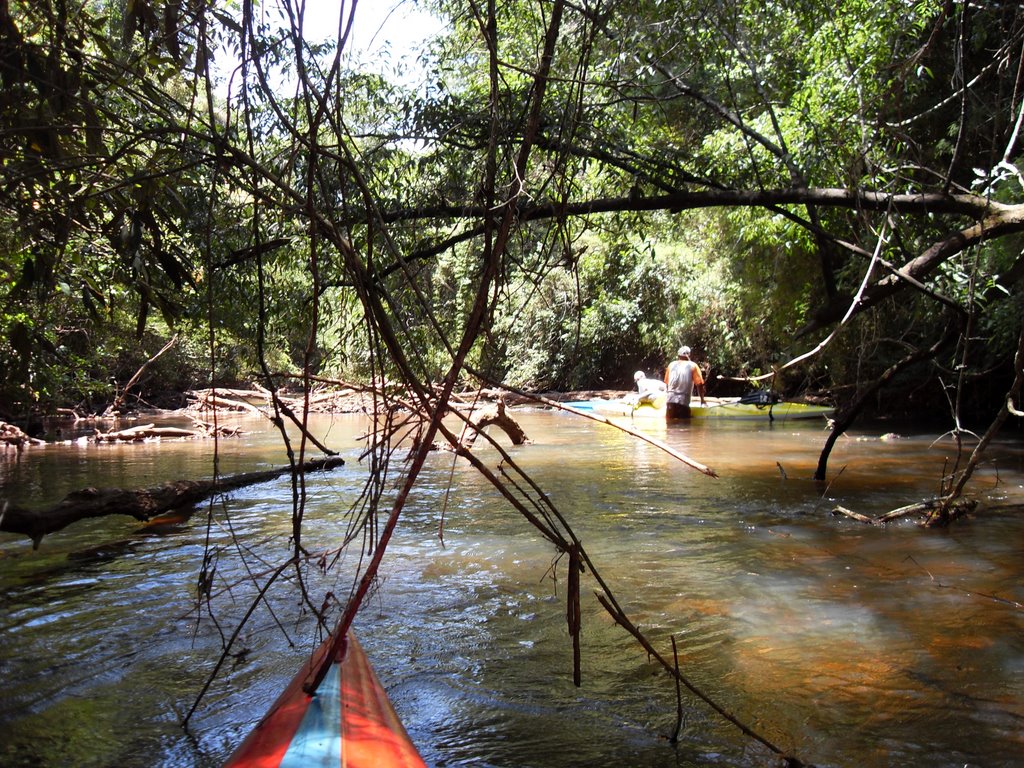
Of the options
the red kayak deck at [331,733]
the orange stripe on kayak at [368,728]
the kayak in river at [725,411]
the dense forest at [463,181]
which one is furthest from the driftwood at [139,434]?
the red kayak deck at [331,733]

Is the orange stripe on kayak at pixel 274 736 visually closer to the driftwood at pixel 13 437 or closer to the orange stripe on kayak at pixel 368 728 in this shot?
the orange stripe on kayak at pixel 368 728

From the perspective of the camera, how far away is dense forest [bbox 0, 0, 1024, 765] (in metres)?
2.13

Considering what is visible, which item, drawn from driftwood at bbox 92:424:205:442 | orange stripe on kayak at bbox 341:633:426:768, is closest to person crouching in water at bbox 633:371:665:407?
driftwood at bbox 92:424:205:442

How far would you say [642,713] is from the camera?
3.31 m

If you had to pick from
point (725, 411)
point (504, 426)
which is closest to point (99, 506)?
point (504, 426)

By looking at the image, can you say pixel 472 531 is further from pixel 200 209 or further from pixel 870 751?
pixel 870 751

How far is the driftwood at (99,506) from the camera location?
4.83 meters

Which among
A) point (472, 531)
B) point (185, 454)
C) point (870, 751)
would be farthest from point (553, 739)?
Result: point (185, 454)

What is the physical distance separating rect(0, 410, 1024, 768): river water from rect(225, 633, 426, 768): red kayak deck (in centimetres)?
41

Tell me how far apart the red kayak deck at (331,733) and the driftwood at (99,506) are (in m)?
1.69

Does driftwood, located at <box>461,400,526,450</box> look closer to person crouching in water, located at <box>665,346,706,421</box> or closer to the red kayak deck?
person crouching in water, located at <box>665,346,706,421</box>

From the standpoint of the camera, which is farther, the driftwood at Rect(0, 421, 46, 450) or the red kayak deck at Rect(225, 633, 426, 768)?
the driftwood at Rect(0, 421, 46, 450)

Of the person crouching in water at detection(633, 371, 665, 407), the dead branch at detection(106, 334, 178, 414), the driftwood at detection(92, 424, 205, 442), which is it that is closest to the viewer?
the dead branch at detection(106, 334, 178, 414)

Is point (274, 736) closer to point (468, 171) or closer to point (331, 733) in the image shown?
point (331, 733)
